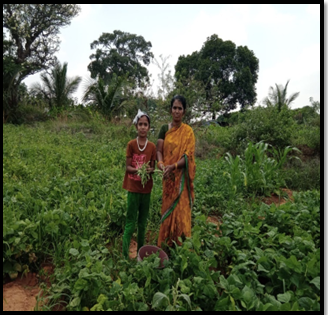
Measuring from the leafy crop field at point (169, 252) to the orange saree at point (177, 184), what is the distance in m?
0.19

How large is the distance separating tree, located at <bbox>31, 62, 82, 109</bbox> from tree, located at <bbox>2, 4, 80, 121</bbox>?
1.00m

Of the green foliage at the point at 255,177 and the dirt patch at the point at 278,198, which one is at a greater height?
the green foliage at the point at 255,177

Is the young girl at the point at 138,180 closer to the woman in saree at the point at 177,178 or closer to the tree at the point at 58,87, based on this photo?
the woman in saree at the point at 177,178

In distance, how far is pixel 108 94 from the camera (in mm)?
12500

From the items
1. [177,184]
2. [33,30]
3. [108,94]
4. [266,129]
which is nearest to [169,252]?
[177,184]

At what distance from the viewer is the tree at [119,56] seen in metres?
25.5

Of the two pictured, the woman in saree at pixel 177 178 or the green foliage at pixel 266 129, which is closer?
the woman in saree at pixel 177 178

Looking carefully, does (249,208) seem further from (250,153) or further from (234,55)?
(234,55)

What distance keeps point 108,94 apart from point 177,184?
422 inches

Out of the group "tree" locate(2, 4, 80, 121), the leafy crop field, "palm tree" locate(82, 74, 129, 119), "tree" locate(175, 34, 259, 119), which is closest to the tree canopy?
"tree" locate(2, 4, 80, 121)

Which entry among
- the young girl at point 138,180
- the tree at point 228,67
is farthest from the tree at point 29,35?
the young girl at point 138,180

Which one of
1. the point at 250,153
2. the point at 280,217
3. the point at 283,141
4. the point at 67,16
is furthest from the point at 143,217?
the point at 67,16

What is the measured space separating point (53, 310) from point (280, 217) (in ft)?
8.39

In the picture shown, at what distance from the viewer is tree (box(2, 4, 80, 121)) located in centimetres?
1272
